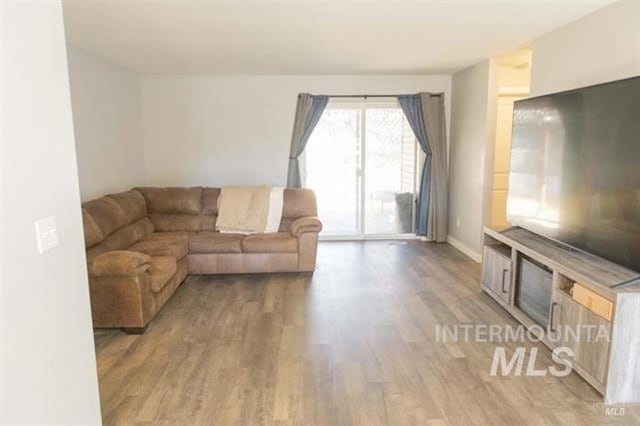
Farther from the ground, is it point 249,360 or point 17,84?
point 17,84

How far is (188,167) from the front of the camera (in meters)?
5.77

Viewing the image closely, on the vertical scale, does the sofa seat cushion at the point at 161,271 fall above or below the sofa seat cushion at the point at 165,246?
below

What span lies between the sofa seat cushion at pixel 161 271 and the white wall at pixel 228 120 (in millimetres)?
2370

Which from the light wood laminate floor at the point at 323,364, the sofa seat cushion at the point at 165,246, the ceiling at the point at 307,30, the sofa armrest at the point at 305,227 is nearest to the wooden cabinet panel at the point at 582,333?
the light wood laminate floor at the point at 323,364

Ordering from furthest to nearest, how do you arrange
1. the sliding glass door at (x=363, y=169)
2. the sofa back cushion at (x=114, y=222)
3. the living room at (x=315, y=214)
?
the sliding glass door at (x=363, y=169) < the sofa back cushion at (x=114, y=222) < the living room at (x=315, y=214)

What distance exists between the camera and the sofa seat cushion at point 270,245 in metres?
4.25

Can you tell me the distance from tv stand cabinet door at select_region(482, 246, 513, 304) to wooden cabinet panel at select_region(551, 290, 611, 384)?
0.63 m

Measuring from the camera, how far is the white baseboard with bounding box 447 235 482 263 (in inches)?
192

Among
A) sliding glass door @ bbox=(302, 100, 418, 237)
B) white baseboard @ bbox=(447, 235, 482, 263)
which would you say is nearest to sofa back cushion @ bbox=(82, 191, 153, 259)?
sliding glass door @ bbox=(302, 100, 418, 237)

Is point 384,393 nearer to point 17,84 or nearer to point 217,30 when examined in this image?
point 17,84

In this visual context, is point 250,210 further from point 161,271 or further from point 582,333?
point 582,333

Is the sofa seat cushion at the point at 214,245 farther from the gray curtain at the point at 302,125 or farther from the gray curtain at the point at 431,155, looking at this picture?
the gray curtain at the point at 431,155

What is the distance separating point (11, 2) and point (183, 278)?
3158 mm

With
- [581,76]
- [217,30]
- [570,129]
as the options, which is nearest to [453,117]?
[581,76]
